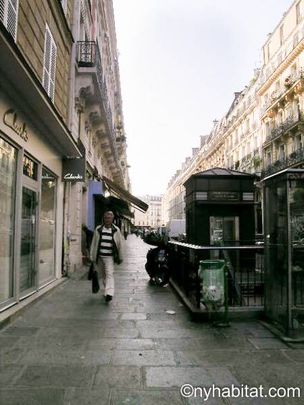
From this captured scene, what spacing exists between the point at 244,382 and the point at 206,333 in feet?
5.62

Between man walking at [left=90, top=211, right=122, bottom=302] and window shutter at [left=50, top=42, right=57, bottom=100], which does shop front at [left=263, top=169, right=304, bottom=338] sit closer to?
man walking at [left=90, top=211, right=122, bottom=302]

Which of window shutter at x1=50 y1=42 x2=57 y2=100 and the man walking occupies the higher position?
window shutter at x1=50 y1=42 x2=57 y2=100

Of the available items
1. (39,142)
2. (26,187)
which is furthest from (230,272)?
(39,142)

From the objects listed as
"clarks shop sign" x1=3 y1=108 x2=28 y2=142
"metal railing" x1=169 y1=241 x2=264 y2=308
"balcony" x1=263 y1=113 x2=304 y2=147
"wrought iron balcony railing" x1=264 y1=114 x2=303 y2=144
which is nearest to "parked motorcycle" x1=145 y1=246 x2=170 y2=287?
"metal railing" x1=169 y1=241 x2=264 y2=308

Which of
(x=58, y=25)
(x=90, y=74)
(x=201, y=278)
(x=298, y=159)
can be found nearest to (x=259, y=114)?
(x=298, y=159)

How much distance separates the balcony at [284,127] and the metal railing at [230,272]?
92.0ft

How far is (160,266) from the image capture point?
10.2 metres

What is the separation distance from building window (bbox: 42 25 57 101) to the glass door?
2.92 meters

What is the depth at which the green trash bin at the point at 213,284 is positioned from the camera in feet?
19.1

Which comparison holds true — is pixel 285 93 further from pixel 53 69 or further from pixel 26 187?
pixel 26 187

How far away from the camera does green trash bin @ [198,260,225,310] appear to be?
5812 mm

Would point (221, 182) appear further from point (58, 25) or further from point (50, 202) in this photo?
point (58, 25)

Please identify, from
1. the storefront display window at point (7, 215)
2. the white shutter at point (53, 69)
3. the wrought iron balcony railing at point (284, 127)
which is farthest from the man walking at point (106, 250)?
the wrought iron balcony railing at point (284, 127)

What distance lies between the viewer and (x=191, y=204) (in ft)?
39.3
